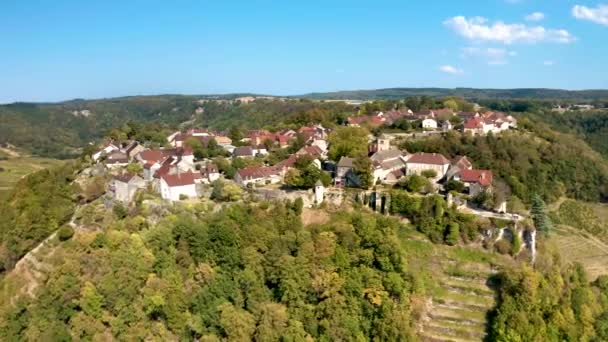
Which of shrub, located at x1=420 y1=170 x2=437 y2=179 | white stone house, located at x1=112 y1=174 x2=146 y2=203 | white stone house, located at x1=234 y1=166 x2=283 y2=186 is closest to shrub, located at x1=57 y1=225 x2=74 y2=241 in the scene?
white stone house, located at x1=112 y1=174 x2=146 y2=203

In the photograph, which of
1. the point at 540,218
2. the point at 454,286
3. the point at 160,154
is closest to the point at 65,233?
the point at 160,154

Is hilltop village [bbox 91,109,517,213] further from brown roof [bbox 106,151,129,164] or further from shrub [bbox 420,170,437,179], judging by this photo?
brown roof [bbox 106,151,129,164]

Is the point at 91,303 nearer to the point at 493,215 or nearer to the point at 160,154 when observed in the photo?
the point at 160,154

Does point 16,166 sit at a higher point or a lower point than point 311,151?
lower

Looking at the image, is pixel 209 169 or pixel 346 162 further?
pixel 209 169

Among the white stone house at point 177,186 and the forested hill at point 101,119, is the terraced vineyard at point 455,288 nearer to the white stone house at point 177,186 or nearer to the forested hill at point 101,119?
the white stone house at point 177,186
